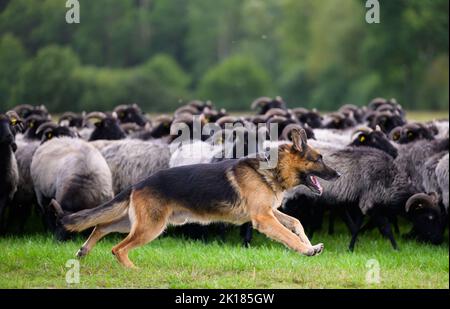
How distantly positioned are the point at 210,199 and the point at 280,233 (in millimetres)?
760

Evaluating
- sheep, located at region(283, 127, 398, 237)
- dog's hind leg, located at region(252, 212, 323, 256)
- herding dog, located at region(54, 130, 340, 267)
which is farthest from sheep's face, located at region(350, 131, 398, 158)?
dog's hind leg, located at region(252, 212, 323, 256)

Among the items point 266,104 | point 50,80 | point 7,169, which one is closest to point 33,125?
point 7,169

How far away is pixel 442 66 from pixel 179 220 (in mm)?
34559

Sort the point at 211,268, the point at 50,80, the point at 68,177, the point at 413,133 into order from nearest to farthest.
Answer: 1. the point at 211,268
2. the point at 68,177
3. the point at 413,133
4. the point at 50,80

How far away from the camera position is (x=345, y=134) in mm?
14750

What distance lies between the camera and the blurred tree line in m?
37.3

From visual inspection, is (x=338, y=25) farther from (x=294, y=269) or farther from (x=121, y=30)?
(x=294, y=269)

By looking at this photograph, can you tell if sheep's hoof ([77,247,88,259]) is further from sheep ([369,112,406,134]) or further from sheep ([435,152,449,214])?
sheep ([369,112,406,134])

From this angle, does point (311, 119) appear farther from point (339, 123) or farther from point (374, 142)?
point (374, 142)

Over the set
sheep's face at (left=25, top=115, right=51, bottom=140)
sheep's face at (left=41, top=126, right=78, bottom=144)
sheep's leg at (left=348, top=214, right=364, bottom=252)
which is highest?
sheep's face at (left=41, top=126, right=78, bottom=144)

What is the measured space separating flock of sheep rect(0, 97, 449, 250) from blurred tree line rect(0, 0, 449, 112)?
1387 centimetres

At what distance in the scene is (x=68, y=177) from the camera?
1070cm

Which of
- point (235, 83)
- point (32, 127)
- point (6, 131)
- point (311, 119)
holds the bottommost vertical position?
point (235, 83)

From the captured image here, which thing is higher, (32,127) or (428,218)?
(32,127)
